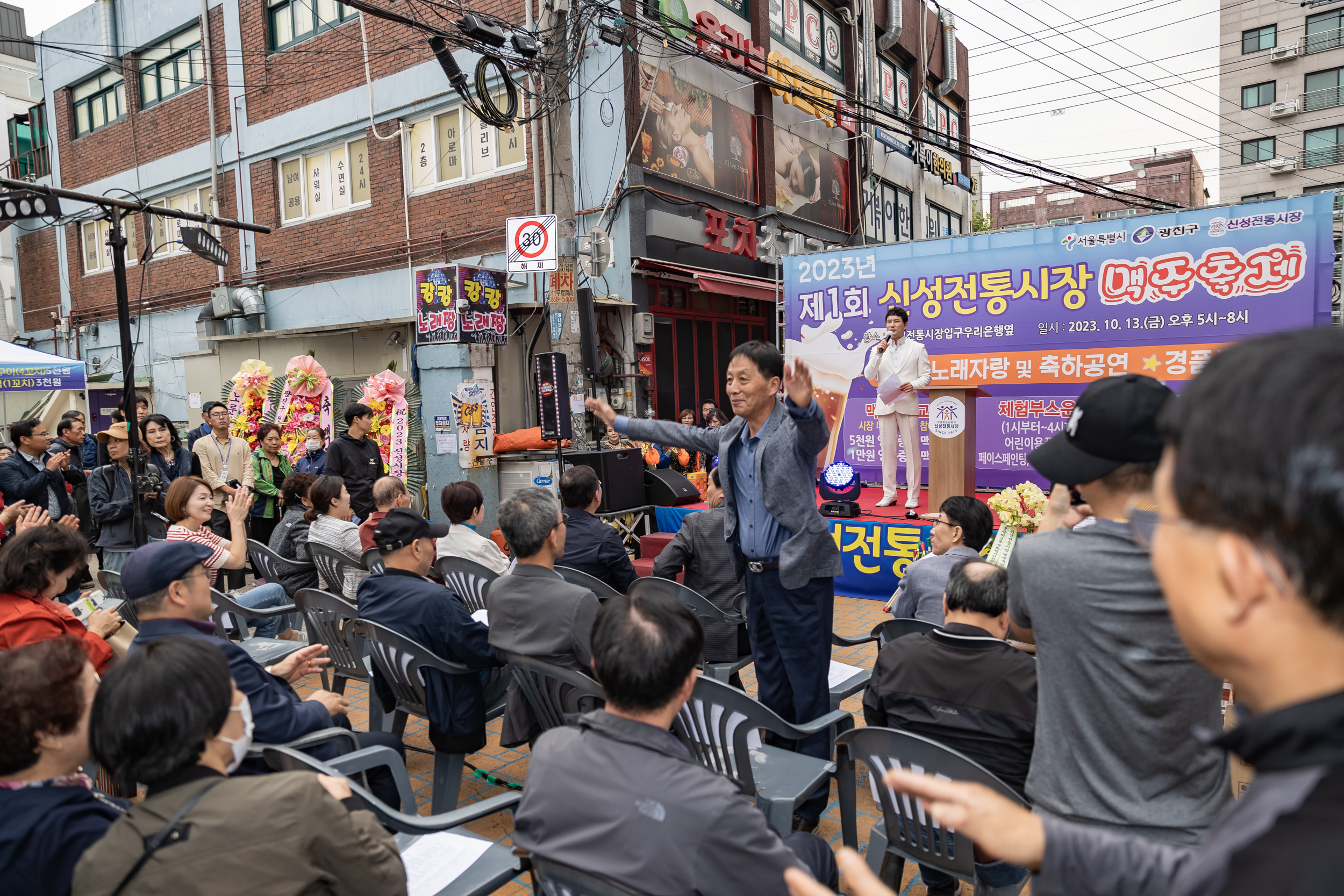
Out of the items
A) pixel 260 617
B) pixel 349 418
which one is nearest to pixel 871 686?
pixel 260 617

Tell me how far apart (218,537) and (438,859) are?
3158 millimetres

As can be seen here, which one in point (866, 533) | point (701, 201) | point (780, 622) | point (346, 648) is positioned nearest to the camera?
point (780, 622)

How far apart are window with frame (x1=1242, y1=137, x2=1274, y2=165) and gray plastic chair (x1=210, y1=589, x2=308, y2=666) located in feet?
148

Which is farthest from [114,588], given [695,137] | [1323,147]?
[1323,147]

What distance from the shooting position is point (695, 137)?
13.2 metres

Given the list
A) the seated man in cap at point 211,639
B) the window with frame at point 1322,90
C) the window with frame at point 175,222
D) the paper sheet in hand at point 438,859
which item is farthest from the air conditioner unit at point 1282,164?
the paper sheet in hand at point 438,859

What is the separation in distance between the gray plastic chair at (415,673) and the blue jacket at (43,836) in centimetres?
147

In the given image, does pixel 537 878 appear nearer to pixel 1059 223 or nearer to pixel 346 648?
pixel 346 648

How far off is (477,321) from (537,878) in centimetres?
872

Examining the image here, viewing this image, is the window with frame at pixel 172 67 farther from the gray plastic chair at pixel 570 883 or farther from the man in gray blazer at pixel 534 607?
the gray plastic chair at pixel 570 883

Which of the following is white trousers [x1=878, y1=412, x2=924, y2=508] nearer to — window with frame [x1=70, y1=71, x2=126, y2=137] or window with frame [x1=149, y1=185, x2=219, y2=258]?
window with frame [x1=149, y1=185, x2=219, y2=258]

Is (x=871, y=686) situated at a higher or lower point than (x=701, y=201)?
lower

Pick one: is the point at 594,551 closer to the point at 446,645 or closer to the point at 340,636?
the point at 446,645

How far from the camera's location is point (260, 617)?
4.83m
